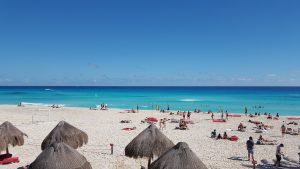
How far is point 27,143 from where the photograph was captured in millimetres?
19266

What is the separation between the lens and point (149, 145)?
11867 millimetres

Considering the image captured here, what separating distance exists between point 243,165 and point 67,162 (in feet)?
29.3

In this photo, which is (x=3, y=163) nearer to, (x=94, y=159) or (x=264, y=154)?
(x=94, y=159)

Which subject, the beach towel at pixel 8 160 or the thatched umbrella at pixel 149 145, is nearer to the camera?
the thatched umbrella at pixel 149 145

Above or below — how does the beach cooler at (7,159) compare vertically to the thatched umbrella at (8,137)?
below

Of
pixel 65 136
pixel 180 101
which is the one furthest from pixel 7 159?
pixel 180 101

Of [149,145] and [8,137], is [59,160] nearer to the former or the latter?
[149,145]

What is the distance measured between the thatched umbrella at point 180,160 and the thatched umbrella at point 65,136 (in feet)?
18.1

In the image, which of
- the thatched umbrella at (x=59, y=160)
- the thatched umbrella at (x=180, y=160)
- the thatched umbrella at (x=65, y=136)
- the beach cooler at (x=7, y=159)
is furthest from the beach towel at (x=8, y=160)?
the thatched umbrella at (x=180, y=160)

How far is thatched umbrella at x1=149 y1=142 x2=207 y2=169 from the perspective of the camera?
341 inches

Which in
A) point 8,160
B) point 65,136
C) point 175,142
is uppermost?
point 65,136

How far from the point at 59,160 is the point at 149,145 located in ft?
12.2

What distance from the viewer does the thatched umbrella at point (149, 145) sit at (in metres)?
11.8

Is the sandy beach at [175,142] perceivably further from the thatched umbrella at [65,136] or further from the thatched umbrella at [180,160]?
the thatched umbrella at [180,160]
